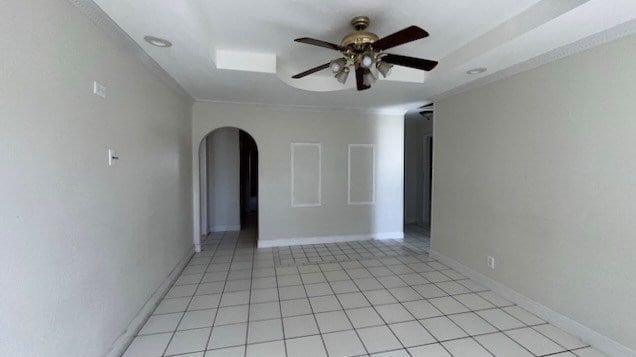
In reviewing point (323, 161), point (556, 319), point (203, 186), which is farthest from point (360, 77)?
point (203, 186)

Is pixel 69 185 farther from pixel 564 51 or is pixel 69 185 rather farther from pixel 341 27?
pixel 564 51

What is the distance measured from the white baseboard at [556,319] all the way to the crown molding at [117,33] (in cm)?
402

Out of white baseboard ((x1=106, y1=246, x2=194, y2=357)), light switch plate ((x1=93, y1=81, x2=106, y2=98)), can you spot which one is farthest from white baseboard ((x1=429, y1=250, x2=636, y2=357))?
light switch plate ((x1=93, y1=81, x2=106, y2=98))

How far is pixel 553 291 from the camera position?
2432 mm

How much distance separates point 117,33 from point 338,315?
111 inches

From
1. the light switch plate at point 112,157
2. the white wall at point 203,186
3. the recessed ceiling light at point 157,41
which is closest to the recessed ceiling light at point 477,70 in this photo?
the recessed ceiling light at point 157,41

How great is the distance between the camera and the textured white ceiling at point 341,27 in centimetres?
183

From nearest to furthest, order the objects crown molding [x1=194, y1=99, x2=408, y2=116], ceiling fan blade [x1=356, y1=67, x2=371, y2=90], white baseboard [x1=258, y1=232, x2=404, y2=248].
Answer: ceiling fan blade [x1=356, y1=67, x2=371, y2=90] < crown molding [x1=194, y1=99, x2=408, y2=116] < white baseboard [x1=258, y1=232, x2=404, y2=248]

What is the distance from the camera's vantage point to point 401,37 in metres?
1.85

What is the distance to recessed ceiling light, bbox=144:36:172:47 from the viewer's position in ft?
7.09

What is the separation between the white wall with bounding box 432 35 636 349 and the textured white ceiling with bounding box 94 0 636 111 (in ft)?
1.02

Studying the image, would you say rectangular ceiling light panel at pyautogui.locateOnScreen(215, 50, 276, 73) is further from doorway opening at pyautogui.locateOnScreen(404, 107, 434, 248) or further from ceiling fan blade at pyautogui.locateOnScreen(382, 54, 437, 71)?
doorway opening at pyautogui.locateOnScreen(404, 107, 434, 248)

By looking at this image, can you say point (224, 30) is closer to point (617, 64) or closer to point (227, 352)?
point (227, 352)

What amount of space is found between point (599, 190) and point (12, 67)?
3.50 m
